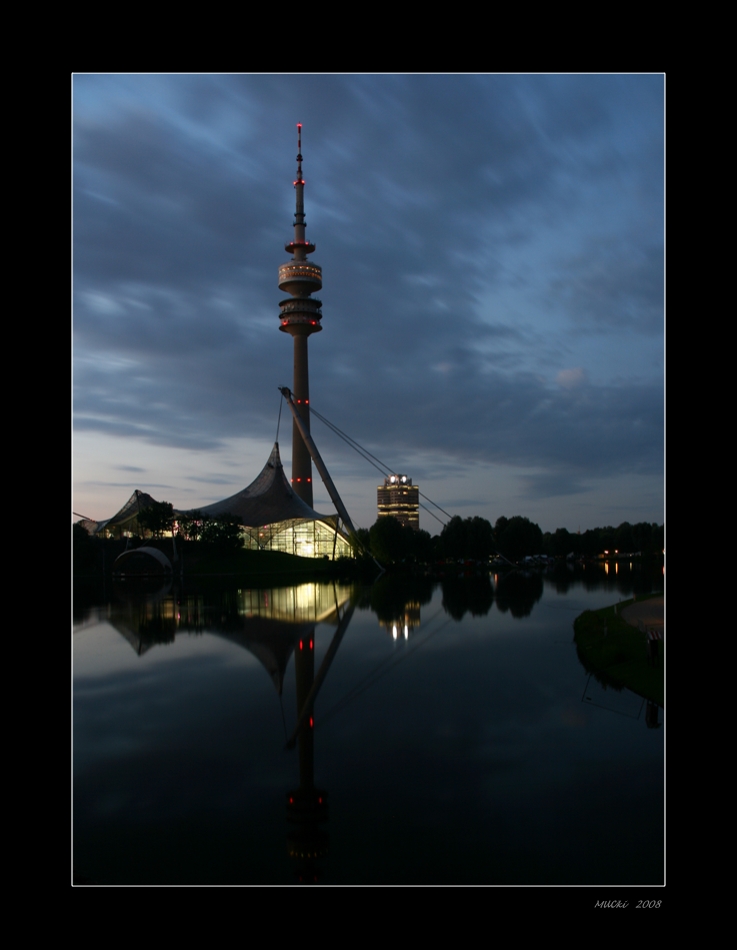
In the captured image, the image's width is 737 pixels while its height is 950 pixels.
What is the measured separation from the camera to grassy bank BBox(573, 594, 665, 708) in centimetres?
1189

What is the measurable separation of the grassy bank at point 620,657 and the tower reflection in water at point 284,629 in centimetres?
586

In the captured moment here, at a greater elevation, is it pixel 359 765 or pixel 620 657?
pixel 620 657

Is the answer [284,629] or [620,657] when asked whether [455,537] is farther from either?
[620,657]

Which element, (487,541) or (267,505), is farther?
(487,541)

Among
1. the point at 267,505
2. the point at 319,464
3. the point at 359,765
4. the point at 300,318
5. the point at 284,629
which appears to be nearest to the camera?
the point at 359,765

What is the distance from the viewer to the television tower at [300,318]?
7562 cm

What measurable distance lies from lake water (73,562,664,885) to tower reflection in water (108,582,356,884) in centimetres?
5

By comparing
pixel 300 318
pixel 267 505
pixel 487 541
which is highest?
pixel 300 318

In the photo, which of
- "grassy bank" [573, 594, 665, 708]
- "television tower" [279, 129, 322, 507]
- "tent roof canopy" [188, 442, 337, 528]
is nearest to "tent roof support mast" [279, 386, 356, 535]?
"tent roof canopy" [188, 442, 337, 528]

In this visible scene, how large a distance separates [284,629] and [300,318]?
61.3 meters

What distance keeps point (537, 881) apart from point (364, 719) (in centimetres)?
524

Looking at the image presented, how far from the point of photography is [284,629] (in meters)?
19.8

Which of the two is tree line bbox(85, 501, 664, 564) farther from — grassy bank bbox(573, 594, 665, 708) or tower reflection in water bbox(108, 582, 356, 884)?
grassy bank bbox(573, 594, 665, 708)

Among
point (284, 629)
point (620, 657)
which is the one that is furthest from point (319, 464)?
point (620, 657)
